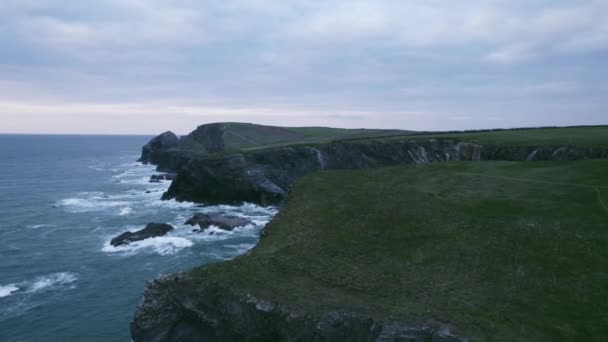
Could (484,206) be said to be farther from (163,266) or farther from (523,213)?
(163,266)

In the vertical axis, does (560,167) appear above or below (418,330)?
above

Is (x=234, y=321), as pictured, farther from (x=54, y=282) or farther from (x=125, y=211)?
(x=125, y=211)

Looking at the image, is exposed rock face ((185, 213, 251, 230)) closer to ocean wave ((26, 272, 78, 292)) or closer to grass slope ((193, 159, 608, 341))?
grass slope ((193, 159, 608, 341))

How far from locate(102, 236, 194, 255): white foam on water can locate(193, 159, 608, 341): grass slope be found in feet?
55.9

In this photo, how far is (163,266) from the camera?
4575cm

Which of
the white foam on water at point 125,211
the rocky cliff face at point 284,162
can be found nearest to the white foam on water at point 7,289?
the white foam on water at point 125,211

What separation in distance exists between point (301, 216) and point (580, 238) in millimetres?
21092

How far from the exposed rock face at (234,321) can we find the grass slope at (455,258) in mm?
721

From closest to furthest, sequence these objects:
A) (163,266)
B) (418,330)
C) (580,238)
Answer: (418,330)
(580,238)
(163,266)

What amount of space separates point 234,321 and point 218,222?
3644 cm

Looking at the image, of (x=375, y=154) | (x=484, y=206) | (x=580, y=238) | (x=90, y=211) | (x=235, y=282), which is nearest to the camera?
(x=235, y=282)

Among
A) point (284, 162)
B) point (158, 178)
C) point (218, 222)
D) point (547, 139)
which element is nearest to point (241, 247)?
point (218, 222)

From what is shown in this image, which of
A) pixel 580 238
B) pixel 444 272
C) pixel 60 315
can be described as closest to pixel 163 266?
pixel 60 315

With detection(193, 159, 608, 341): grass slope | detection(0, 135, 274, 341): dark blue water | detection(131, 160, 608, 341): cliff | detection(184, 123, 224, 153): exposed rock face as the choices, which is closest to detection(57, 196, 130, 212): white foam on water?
detection(0, 135, 274, 341): dark blue water
